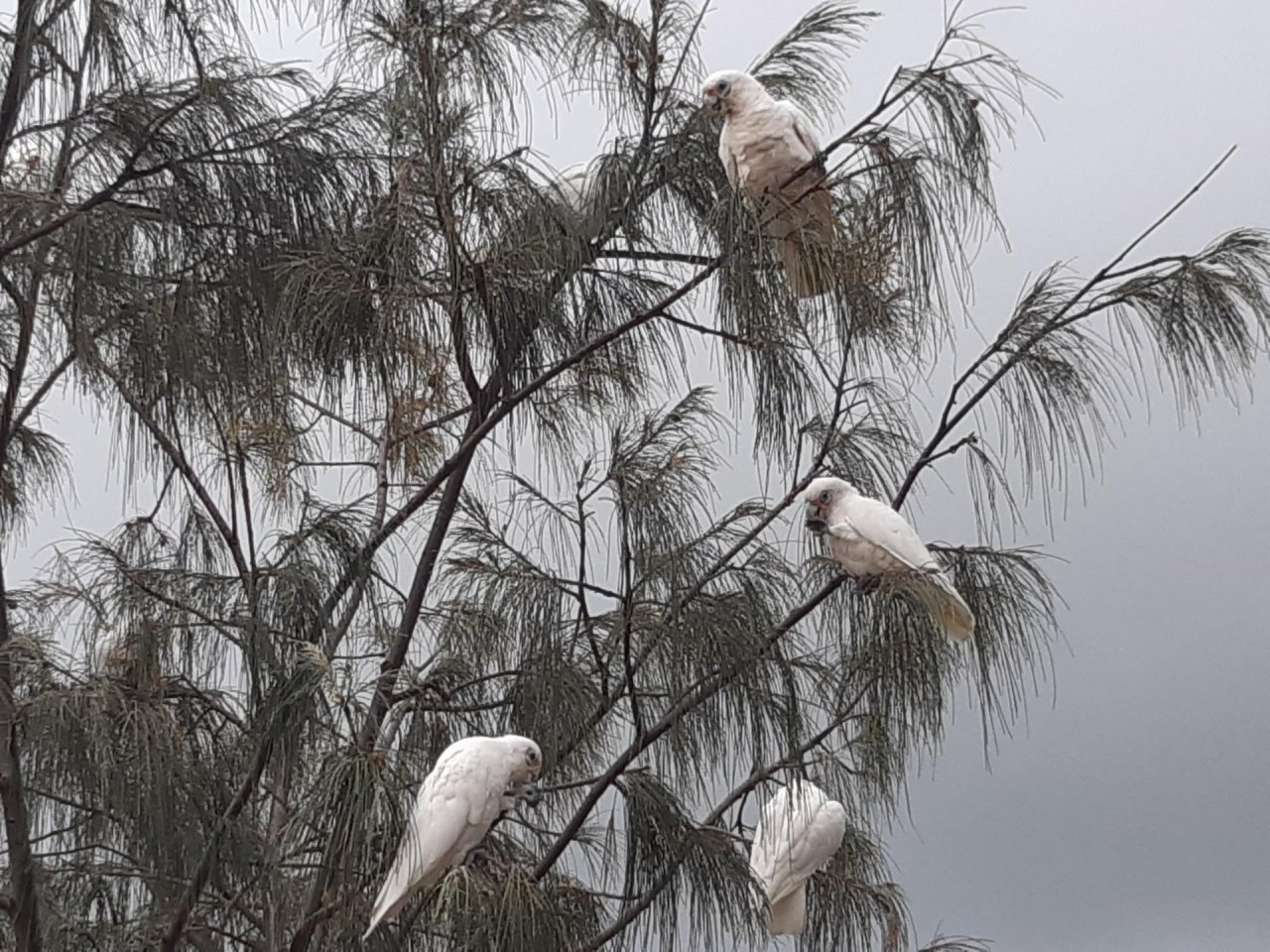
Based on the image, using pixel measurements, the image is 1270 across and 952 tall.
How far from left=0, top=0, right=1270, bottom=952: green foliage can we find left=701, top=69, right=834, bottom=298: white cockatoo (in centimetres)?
3

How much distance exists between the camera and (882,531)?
1.92 m

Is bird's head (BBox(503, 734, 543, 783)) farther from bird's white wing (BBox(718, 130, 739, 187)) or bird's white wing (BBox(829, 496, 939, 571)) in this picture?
bird's white wing (BBox(718, 130, 739, 187))

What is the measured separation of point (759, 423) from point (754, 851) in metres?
0.59

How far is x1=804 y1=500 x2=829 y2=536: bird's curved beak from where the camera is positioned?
6.53ft

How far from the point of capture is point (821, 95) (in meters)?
2.38

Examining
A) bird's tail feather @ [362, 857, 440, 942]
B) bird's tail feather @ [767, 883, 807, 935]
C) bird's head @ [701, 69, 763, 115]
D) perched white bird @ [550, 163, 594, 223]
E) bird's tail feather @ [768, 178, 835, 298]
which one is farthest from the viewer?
bird's tail feather @ [767, 883, 807, 935]

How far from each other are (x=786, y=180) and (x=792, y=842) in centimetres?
85

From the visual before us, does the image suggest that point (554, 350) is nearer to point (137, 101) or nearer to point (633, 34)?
point (633, 34)

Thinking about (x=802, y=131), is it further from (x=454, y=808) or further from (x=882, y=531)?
(x=454, y=808)

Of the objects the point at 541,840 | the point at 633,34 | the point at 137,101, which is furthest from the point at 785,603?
the point at 137,101

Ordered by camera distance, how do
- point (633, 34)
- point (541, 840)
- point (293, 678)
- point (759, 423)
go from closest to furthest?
1. point (293, 678)
2. point (759, 423)
3. point (633, 34)
4. point (541, 840)

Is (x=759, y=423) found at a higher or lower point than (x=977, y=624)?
higher

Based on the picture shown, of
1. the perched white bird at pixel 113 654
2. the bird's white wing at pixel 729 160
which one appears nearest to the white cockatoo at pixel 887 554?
the bird's white wing at pixel 729 160

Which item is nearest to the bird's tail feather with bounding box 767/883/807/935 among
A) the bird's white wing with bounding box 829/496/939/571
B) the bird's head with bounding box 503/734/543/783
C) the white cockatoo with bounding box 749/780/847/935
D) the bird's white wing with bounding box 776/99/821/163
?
the white cockatoo with bounding box 749/780/847/935
